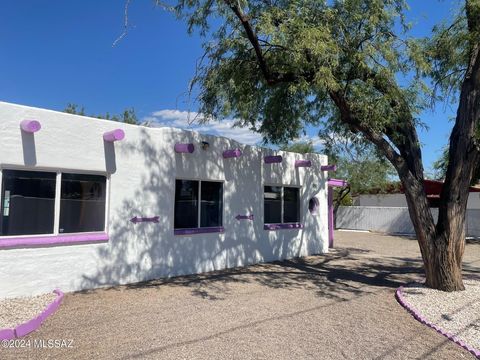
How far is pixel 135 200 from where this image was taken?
9312 millimetres

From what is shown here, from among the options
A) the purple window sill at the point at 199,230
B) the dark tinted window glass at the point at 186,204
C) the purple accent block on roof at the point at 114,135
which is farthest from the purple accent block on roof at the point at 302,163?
the purple accent block on roof at the point at 114,135

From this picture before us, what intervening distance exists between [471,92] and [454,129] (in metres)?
0.81

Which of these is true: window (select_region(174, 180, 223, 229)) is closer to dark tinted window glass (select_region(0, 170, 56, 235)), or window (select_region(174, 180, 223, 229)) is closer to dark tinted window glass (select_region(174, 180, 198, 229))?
dark tinted window glass (select_region(174, 180, 198, 229))

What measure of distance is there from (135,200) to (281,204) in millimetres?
5689

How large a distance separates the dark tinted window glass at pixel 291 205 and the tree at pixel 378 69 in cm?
471

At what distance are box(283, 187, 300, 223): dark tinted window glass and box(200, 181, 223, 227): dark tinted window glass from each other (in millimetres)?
3109

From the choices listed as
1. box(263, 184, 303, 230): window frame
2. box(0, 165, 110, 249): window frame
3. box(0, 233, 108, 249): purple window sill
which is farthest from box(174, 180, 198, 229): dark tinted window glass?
box(263, 184, 303, 230): window frame

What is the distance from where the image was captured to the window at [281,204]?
43.3 ft

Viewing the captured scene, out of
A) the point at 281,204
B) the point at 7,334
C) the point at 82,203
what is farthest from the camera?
the point at 281,204

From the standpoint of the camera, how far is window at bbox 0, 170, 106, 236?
24.6 ft

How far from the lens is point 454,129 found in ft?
29.2

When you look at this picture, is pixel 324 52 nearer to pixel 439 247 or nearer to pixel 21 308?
pixel 439 247

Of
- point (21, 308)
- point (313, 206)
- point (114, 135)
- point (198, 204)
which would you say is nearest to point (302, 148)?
point (313, 206)

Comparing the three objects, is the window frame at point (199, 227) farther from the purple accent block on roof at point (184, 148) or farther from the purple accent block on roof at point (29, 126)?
the purple accent block on roof at point (29, 126)
